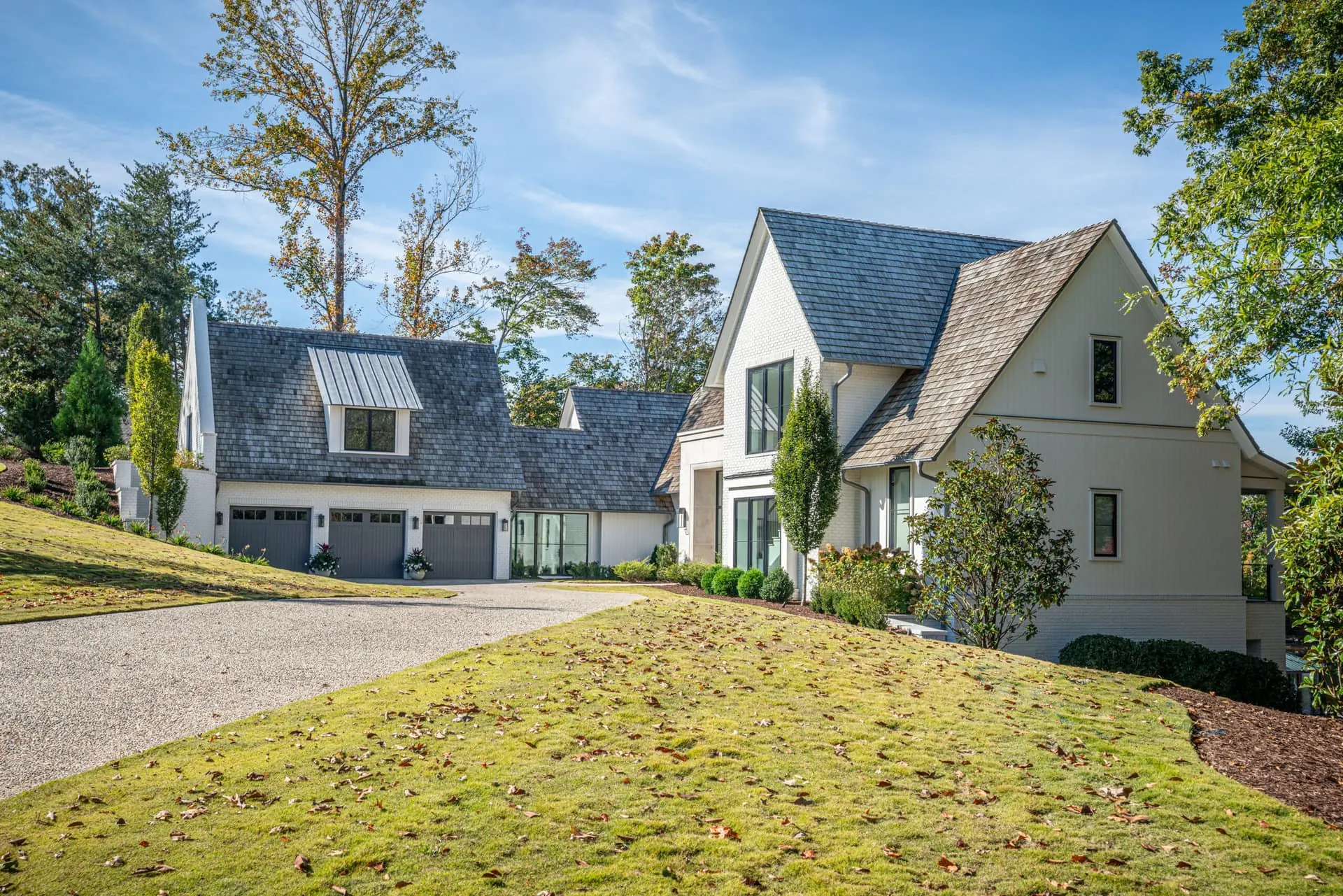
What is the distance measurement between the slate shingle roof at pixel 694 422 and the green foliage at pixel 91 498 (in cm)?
1530

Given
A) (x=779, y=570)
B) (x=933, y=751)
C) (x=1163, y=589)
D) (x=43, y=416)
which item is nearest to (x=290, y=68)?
(x=43, y=416)

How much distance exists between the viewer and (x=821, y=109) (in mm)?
17250

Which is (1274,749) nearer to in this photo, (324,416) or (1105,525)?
(1105,525)

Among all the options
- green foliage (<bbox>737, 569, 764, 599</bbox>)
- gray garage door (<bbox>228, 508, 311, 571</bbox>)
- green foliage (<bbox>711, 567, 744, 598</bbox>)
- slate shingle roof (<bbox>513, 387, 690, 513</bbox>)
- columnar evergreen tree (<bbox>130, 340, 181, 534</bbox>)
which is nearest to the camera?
green foliage (<bbox>737, 569, 764, 599</bbox>)

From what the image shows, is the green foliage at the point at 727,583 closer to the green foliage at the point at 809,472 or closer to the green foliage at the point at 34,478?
the green foliage at the point at 809,472

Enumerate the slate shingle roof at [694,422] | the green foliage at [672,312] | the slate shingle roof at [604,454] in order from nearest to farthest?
the slate shingle roof at [694,422], the slate shingle roof at [604,454], the green foliage at [672,312]

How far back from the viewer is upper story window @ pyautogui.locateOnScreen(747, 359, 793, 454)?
25641 mm

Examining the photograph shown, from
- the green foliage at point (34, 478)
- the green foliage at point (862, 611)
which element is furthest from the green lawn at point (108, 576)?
the green foliage at point (862, 611)

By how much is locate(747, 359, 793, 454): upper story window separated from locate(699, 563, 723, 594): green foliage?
2991 millimetres

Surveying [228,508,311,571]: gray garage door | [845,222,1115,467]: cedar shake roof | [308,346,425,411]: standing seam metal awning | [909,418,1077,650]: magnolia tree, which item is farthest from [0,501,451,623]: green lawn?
[909,418,1077,650]: magnolia tree

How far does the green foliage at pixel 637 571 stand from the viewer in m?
32.5

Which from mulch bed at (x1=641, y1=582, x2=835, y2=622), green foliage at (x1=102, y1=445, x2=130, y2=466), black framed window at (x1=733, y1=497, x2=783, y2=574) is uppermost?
green foliage at (x1=102, y1=445, x2=130, y2=466)

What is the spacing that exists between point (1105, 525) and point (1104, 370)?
3.14 m

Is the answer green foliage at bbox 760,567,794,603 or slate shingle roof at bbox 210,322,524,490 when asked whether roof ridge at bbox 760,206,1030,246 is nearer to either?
green foliage at bbox 760,567,794,603
